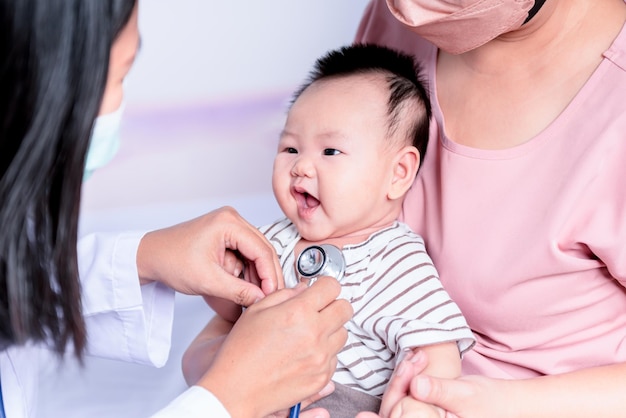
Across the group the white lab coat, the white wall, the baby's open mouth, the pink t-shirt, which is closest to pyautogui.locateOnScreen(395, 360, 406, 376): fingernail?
the pink t-shirt

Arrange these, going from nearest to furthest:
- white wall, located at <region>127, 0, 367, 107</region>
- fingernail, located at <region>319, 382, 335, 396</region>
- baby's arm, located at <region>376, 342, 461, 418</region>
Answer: baby's arm, located at <region>376, 342, 461, 418</region>, fingernail, located at <region>319, 382, 335, 396</region>, white wall, located at <region>127, 0, 367, 107</region>

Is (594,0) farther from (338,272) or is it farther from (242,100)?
(242,100)

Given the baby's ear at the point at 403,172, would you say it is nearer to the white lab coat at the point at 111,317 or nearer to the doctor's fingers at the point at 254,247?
the doctor's fingers at the point at 254,247

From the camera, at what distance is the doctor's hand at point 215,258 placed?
4.46 ft

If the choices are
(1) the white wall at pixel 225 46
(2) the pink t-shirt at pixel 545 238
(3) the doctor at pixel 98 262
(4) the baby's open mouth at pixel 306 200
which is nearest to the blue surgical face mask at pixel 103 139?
(3) the doctor at pixel 98 262

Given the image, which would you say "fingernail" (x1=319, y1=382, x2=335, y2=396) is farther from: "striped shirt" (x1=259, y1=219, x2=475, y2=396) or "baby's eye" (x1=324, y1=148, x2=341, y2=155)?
"baby's eye" (x1=324, y1=148, x2=341, y2=155)

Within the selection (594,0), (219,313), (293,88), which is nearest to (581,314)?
(594,0)

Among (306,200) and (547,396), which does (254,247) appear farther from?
(547,396)

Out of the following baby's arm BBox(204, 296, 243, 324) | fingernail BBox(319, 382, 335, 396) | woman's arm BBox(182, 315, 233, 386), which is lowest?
woman's arm BBox(182, 315, 233, 386)

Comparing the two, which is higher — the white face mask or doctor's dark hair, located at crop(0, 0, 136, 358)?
the white face mask

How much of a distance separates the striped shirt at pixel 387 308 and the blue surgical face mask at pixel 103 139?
41 centimetres

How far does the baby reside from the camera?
1397 millimetres

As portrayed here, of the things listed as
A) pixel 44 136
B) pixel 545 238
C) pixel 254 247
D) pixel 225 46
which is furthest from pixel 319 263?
pixel 225 46

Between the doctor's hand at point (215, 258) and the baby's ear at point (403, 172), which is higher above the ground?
the baby's ear at point (403, 172)
